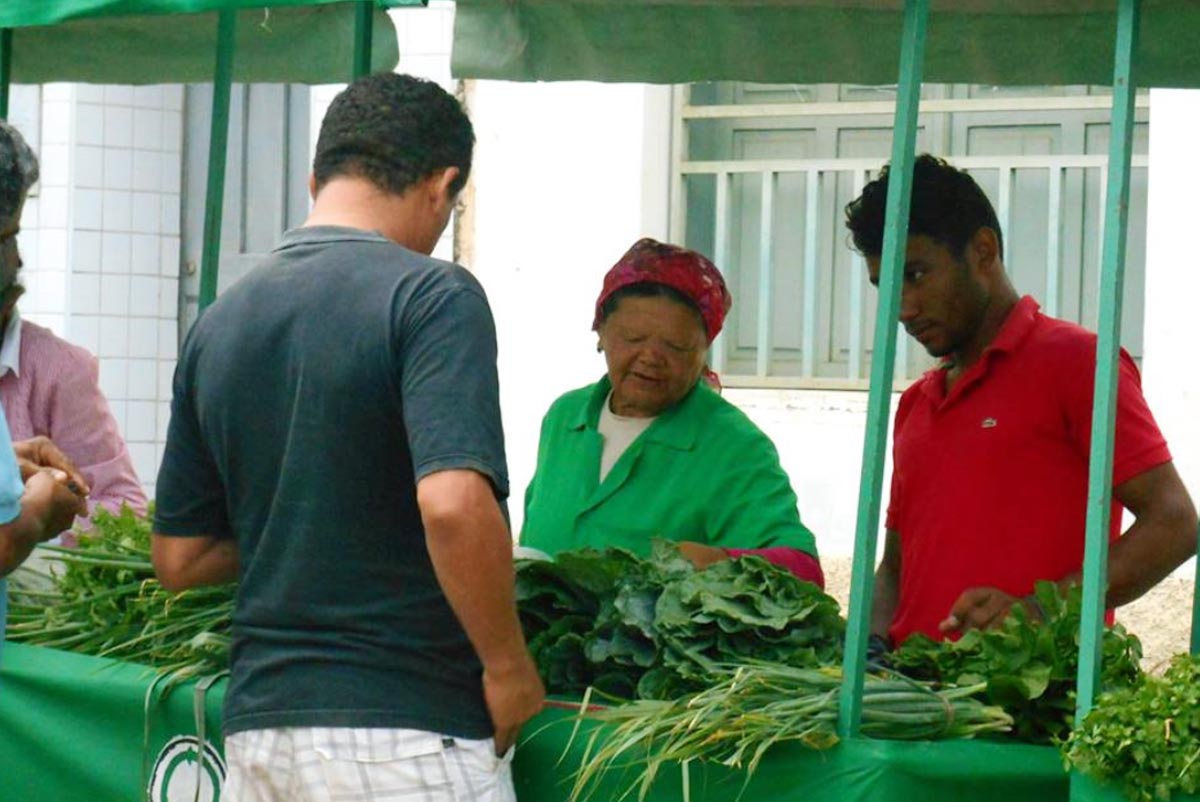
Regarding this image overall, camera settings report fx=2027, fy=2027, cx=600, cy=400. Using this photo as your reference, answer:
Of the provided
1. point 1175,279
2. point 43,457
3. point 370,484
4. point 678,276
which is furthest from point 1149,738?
point 1175,279

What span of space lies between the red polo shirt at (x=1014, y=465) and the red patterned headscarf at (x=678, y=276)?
46 centimetres

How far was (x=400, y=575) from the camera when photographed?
2.69 m

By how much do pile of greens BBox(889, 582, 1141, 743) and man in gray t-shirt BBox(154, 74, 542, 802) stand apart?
675mm

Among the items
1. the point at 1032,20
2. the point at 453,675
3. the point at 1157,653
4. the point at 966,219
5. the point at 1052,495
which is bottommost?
the point at 1157,653

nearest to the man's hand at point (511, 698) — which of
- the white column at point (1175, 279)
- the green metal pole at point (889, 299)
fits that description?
the green metal pole at point (889, 299)

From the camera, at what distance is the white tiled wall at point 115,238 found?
755cm

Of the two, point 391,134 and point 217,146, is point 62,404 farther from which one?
point 391,134

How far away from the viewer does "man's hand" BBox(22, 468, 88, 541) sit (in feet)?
10.1

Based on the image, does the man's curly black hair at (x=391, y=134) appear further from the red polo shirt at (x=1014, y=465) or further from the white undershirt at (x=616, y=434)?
the red polo shirt at (x=1014, y=465)

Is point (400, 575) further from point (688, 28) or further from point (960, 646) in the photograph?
point (688, 28)

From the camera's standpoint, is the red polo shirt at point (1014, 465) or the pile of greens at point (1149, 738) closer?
the pile of greens at point (1149, 738)

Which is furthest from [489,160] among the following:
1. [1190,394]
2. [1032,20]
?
[1032,20]

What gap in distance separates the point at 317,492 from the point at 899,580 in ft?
5.44

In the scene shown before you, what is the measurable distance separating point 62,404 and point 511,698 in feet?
6.34
